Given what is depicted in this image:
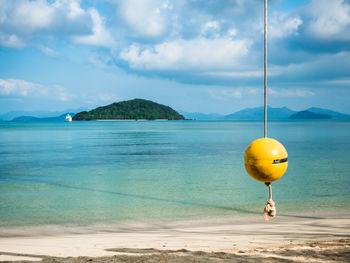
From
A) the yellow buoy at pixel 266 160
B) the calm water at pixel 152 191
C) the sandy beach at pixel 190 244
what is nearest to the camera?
the yellow buoy at pixel 266 160

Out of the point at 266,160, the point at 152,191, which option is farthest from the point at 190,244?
the point at 152,191

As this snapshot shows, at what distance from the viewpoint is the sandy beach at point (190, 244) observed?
260 inches

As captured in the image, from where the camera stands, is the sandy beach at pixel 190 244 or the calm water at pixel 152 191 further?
Answer: the calm water at pixel 152 191

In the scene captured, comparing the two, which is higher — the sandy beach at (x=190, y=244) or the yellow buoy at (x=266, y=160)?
the yellow buoy at (x=266, y=160)

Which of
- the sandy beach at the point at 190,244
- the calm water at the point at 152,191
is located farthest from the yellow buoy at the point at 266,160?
the calm water at the point at 152,191

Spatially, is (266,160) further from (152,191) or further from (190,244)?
(152,191)

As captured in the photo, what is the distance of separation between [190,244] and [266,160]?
11.9 feet

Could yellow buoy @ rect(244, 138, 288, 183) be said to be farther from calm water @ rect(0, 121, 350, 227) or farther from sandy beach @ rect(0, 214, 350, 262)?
calm water @ rect(0, 121, 350, 227)

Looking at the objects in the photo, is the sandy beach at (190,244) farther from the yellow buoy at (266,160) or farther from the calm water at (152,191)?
the yellow buoy at (266,160)

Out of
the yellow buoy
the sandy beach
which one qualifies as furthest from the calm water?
the yellow buoy

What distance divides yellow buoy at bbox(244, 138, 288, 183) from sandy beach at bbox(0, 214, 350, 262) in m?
1.86

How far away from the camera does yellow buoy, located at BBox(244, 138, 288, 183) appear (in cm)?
527

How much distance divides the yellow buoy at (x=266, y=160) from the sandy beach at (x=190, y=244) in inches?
73.1

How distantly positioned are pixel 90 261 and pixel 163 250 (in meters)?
1.56
